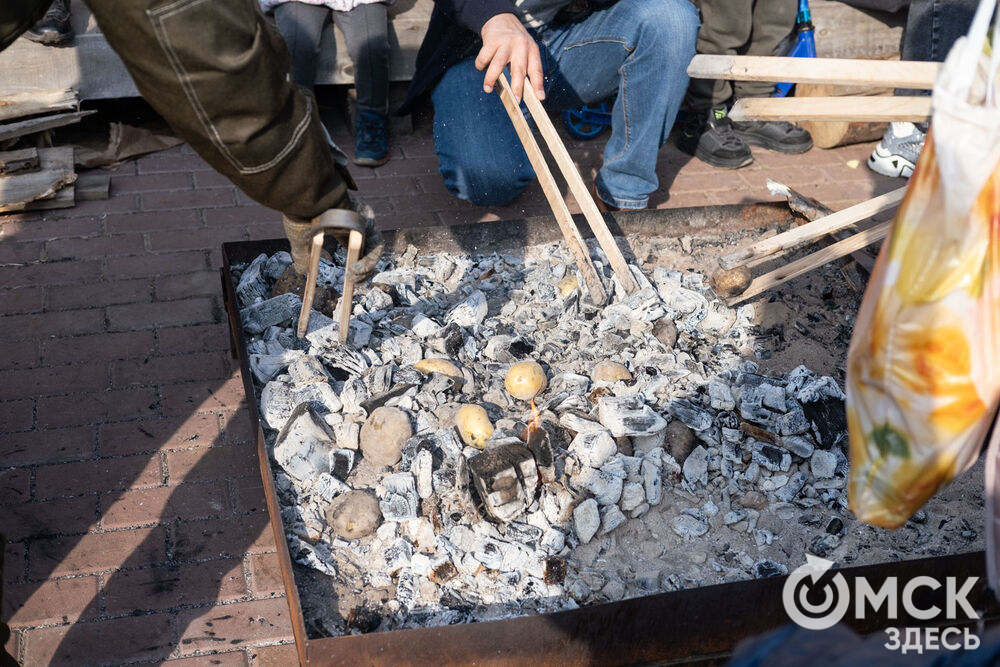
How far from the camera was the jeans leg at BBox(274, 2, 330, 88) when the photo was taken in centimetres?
386

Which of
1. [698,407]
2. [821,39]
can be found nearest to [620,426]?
[698,407]

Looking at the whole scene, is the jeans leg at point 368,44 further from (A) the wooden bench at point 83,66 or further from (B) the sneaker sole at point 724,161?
(B) the sneaker sole at point 724,161

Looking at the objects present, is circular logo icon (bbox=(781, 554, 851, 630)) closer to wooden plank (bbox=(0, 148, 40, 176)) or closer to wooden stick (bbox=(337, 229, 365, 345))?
wooden stick (bbox=(337, 229, 365, 345))

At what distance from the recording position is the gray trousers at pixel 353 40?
12.8 feet

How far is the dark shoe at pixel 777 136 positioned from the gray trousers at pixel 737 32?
8.2 inches

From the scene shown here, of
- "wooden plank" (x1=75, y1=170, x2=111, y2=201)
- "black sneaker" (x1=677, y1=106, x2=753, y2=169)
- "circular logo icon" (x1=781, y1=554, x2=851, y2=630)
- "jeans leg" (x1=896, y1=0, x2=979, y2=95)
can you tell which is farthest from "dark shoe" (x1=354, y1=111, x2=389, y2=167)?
"circular logo icon" (x1=781, y1=554, x2=851, y2=630)

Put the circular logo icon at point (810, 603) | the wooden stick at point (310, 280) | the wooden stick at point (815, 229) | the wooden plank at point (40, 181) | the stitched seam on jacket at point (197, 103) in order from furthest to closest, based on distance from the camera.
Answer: the wooden plank at point (40, 181) → the wooden stick at point (815, 229) → the wooden stick at point (310, 280) → the circular logo icon at point (810, 603) → the stitched seam on jacket at point (197, 103)

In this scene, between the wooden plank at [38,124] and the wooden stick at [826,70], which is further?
the wooden plank at [38,124]

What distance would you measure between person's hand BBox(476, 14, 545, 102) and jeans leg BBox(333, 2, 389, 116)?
1175 mm

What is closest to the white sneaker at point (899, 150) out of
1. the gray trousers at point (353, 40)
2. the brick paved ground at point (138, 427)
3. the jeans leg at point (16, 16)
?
the brick paved ground at point (138, 427)

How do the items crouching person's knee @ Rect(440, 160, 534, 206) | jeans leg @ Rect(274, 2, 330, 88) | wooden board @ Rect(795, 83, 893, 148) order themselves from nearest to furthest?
crouching person's knee @ Rect(440, 160, 534, 206) → jeans leg @ Rect(274, 2, 330, 88) → wooden board @ Rect(795, 83, 893, 148)

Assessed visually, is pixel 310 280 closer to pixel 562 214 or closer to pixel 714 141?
pixel 562 214

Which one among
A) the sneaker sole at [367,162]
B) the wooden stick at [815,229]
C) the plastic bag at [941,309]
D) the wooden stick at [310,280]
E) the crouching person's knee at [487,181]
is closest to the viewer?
the plastic bag at [941,309]

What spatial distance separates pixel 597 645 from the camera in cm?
176
